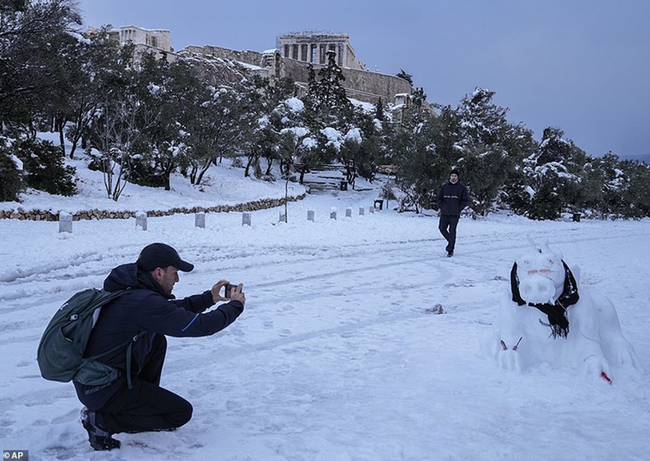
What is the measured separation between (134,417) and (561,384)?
3011mm

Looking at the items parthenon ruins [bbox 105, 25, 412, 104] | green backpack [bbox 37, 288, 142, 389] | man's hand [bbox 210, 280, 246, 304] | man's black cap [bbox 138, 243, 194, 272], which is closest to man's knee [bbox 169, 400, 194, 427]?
green backpack [bbox 37, 288, 142, 389]

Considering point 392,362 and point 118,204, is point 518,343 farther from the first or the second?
point 118,204

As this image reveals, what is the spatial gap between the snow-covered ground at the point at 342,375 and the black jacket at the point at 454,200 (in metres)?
1.64

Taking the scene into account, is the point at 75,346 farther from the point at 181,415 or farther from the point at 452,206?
the point at 452,206

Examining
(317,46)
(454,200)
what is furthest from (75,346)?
(317,46)

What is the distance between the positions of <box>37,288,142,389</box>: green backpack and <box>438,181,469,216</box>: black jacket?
8787 mm

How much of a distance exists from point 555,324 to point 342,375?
173cm

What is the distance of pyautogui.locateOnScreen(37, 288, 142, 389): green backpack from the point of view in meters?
2.46

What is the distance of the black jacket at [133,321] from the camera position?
8.38 feet

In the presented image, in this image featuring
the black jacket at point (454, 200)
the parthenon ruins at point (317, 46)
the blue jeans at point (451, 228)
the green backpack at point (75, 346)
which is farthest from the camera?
the parthenon ruins at point (317, 46)

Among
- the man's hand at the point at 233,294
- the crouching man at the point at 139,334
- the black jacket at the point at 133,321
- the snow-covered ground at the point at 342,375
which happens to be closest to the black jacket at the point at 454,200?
the snow-covered ground at the point at 342,375

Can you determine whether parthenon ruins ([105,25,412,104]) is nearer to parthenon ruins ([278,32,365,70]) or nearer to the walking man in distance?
parthenon ruins ([278,32,365,70])

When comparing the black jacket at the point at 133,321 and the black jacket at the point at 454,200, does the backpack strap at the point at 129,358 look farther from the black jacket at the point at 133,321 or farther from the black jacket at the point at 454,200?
the black jacket at the point at 454,200

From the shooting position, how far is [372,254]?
1048cm
